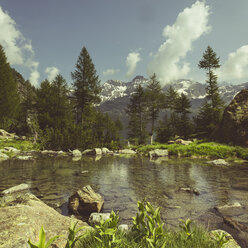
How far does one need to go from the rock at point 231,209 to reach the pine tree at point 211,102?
2718cm

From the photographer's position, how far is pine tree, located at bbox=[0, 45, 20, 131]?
33.0 m

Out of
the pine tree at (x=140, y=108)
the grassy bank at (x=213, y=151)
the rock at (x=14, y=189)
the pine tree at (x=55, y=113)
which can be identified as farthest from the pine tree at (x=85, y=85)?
the rock at (x=14, y=189)

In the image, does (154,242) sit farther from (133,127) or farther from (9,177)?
(133,127)

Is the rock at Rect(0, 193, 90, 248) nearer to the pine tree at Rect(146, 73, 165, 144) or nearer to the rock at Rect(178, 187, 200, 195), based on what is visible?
the rock at Rect(178, 187, 200, 195)

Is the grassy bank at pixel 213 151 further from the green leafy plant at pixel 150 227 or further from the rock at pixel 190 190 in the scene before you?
the green leafy plant at pixel 150 227

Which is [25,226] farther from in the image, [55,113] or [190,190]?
[55,113]

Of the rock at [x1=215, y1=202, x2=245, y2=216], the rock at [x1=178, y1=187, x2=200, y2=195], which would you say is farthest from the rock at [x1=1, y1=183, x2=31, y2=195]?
the rock at [x1=215, y1=202, x2=245, y2=216]

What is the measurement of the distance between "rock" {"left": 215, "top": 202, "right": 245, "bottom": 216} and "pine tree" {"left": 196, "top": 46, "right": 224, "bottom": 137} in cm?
2718

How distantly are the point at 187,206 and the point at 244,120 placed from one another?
18797mm

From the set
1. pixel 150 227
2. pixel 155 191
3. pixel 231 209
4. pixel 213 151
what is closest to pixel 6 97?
pixel 155 191

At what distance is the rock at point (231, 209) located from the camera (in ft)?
15.3

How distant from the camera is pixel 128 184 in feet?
26.0

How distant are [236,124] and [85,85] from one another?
79.8ft

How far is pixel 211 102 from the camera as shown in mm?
33812
